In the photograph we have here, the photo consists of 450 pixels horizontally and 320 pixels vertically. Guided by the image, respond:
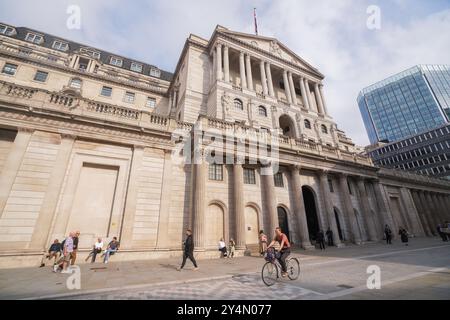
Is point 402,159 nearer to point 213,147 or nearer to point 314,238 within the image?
point 314,238

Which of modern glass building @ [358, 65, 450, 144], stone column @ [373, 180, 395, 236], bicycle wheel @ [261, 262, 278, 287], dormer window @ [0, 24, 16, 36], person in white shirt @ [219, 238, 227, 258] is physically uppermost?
modern glass building @ [358, 65, 450, 144]

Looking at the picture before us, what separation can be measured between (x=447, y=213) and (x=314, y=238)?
3448 centimetres

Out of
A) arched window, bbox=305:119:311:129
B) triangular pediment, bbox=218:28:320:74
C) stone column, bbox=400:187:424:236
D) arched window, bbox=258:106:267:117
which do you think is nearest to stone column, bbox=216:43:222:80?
triangular pediment, bbox=218:28:320:74

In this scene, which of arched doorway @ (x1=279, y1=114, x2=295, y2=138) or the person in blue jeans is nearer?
the person in blue jeans

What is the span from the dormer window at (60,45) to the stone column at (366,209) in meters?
46.8

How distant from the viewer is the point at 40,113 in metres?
12.4

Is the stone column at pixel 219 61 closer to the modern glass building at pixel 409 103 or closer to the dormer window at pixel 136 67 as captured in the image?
the dormer window at pixel 136 67

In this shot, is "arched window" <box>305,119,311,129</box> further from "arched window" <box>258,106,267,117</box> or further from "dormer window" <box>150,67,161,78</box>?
"dormer window" <box>150,67,161,78</box>

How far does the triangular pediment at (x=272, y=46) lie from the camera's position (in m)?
28.7

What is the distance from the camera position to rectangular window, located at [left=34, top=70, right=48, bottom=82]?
24.1 m

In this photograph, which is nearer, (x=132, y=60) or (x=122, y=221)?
(x=122, y=221)

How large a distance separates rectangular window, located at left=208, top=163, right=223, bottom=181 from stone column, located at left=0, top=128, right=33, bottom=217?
38.0ft

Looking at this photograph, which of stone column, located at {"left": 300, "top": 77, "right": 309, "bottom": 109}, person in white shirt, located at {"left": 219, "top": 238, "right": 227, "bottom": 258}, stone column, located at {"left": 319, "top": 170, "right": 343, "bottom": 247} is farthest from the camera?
stone column, located at {"left": 300, "top": 77, "right": 309, "bottom": 109}
